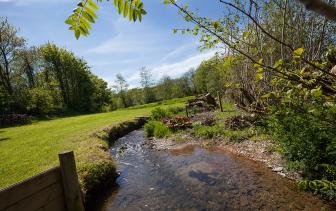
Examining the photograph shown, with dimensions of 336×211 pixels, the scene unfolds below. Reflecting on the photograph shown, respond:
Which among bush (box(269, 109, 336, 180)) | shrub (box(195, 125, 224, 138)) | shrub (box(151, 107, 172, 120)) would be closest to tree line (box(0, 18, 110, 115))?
shrub (box(151, 107, 172, 120))

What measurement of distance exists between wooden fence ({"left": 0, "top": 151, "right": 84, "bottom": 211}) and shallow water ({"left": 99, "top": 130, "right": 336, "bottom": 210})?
226cm

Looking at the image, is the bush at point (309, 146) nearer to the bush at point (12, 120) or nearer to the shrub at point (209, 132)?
the shrub at point (209, 132)

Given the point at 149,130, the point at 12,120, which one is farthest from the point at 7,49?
the point at 149,130

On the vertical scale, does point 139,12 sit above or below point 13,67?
below

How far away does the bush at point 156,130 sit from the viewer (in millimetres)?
14138

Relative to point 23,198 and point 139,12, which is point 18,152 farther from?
point 139,12

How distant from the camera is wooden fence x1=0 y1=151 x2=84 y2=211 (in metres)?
3.20

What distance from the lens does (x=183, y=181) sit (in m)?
7.22

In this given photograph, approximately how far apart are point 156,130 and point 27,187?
11026mm

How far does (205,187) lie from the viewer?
259 inches

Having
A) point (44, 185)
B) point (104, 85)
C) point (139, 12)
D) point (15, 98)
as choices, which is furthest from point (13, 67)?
point (139, 12)

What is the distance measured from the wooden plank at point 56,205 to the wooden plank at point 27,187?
28cm

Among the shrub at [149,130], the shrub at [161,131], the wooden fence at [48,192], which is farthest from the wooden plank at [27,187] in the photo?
the shrub at [149,130]

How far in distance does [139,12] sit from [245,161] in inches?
306
